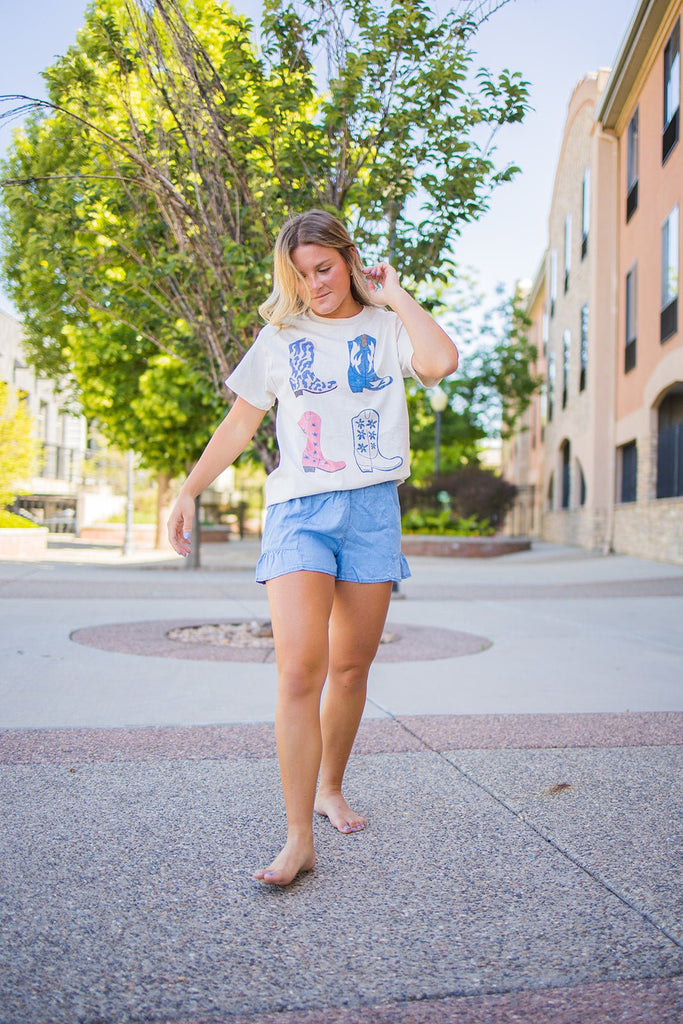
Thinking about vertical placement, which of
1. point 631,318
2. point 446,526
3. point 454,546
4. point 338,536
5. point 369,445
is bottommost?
point 454,546

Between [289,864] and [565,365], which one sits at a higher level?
[565,365]

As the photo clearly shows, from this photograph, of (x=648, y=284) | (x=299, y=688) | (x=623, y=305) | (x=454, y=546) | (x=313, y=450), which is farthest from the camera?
(x=454, y=546)

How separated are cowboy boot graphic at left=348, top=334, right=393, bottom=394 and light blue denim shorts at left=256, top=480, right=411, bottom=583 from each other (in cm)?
29

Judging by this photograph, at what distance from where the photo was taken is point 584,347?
76.9 ft

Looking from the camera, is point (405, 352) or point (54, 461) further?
point (54, 461)

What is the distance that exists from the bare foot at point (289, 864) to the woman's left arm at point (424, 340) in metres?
1.38

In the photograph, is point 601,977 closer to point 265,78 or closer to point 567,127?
point 265,78

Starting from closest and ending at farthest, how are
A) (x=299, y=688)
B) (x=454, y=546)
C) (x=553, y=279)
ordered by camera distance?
(x=299, y=688)
(x=454, y=546)
(x=553, y=279)

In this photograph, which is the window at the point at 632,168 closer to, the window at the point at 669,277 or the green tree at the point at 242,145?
the window at the point at 669,277

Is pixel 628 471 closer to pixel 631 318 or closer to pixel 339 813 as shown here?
pixel 631 318

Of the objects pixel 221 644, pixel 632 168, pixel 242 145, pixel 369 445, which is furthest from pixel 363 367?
pixel 632 168

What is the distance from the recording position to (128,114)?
6.38 m

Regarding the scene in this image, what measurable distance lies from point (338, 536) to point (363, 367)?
0.51 metres

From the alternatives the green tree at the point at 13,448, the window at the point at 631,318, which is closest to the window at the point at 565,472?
the window at the point at 631,318
